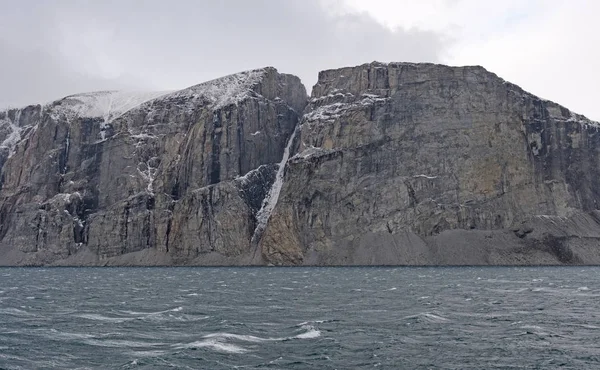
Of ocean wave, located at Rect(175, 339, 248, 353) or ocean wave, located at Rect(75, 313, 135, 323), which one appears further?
ocean wave, located at Rect(75, 313, 135, 323)

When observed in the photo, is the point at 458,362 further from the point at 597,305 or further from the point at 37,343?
the point at 597,305

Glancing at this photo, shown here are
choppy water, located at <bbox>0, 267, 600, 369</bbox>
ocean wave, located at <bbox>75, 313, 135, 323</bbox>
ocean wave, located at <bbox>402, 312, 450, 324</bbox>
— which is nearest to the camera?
choppy water, located at <bbox>0, 267, 600, 369</bbox>

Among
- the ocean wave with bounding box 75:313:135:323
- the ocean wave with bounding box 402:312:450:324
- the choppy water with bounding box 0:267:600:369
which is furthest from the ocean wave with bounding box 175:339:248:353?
the ocean wave with bounding box 402:312:450:324

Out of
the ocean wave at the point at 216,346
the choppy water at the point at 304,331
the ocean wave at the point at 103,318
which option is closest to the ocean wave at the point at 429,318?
the choppy water at the point at 304,331

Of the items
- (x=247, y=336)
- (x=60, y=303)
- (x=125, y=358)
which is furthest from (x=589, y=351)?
(x=60, y=303)

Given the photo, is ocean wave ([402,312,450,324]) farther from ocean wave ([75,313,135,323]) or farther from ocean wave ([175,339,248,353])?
ocean wave ([75,313,135,323])

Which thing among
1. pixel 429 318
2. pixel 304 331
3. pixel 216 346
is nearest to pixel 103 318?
pixel 216 346

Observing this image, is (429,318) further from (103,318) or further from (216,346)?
(103,318)

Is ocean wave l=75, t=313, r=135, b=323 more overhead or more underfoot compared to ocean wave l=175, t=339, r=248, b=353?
more overhead

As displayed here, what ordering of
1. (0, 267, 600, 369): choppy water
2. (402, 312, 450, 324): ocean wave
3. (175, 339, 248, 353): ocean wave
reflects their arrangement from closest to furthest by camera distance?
(0, 267, 600, 369): choppy water < (175, 339, 248, 353): ocean wave < (402, 312, 450, 324): ocean wave
